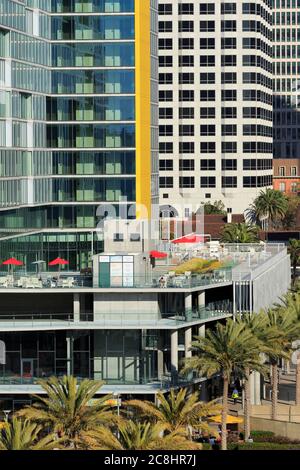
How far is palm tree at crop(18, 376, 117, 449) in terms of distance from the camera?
61.8 metres

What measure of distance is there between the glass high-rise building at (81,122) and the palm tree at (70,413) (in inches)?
1777

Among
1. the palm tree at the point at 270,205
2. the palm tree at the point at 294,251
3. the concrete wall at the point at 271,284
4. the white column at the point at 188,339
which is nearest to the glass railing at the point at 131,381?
the white column at the point at 188,339

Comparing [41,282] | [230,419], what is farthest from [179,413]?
[41,282]

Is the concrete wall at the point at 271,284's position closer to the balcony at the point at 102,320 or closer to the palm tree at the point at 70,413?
the balcony at the point at 102,320

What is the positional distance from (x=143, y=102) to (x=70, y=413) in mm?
57747

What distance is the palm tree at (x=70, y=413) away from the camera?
6178cm

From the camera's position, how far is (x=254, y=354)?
71.6m

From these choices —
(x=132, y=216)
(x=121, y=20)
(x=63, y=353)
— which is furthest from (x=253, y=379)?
(x=121, y=20)

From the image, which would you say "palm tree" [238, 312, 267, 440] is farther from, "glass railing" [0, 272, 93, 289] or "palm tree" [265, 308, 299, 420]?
"glass railing" [0, 272, 93, 289]

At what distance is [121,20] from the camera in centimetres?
11438

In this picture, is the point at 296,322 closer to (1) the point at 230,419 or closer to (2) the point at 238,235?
(1) the point at 230,419

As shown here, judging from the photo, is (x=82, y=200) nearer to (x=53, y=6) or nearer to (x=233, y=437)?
(x=53, y=6)

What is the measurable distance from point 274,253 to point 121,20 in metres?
24.1

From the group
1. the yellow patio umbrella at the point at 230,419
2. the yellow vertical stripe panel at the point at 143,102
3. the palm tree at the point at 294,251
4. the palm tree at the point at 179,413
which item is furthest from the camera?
the palm tree at the point at 294,251
